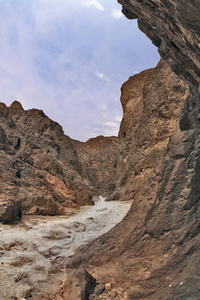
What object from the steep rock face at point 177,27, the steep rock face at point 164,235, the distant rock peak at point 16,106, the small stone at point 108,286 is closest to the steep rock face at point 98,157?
the distant rock peak at point 16,106

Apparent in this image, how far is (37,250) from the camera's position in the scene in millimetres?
6199

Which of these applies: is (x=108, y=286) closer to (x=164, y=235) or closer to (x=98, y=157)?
(x=164, y=235)

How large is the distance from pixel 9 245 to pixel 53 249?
138 centimetres

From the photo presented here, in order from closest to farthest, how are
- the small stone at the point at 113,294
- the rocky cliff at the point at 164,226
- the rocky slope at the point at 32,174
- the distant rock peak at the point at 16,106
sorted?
the rocky cliff at the point at 164,226 → the small stone at the point at 113,294 → the rocky slope at the point at 32,174 → the distant rock peak at the point at 16,106

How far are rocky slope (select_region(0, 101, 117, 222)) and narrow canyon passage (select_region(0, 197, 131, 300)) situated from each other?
1.21 metres

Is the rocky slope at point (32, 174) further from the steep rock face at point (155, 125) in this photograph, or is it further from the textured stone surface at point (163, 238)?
the textured stone surface at point (163, 238)

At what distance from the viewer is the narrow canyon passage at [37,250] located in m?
4.25

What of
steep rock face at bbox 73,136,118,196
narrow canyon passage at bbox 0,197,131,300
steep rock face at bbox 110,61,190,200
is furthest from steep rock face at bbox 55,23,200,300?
steep rock face at bbox 73,136,118,196

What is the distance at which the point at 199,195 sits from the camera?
143 inches

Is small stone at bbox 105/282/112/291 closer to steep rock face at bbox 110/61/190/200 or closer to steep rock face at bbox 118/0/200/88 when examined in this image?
steep rock face at bbox 118/0/200/88

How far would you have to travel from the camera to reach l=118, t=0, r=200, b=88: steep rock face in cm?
261

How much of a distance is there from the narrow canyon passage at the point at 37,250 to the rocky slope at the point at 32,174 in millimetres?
1210

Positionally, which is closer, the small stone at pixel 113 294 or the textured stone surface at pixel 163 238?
the textured stone surface at pixel 163 238

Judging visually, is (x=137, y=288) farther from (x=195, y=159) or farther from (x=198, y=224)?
(x=195, y=159)
